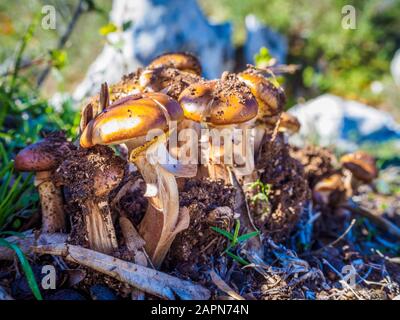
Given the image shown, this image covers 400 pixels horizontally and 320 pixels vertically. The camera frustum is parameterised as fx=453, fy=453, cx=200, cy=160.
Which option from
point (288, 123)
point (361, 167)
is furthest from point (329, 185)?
point (288, 123)

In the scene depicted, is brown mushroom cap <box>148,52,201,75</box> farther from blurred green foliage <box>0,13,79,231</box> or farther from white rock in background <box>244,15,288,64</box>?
white rock in background <box>244,15,288,64</box>

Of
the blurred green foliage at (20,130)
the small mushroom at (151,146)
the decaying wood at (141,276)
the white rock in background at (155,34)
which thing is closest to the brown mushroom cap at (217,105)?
the small mushroom at (151,146)

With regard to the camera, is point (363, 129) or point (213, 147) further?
point (363, 129)

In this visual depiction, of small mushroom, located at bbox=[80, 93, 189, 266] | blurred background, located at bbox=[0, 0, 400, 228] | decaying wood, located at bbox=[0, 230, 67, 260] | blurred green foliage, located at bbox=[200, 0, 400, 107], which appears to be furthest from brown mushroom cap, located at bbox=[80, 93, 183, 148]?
blurred green foliage, located at bbox=[200, 0, 400, 107]

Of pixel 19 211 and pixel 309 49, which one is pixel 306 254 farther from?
pixel 309 49

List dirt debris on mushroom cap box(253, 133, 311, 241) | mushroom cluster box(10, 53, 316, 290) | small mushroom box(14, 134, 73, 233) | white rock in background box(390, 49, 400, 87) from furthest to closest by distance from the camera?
white rock in background box(390, 49, 400, 87) < dirt debris on mushroom cap box(253, 133, 311, 241) < small mushroom box(14, 134, 73, 233) < mushroom cluster box(10, 53, 316, 290)

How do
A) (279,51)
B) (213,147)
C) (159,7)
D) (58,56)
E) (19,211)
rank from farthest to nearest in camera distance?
1. (279,51)
2. (159,7)
3. (58,56)
4. (19,211)
5. (213,147)
